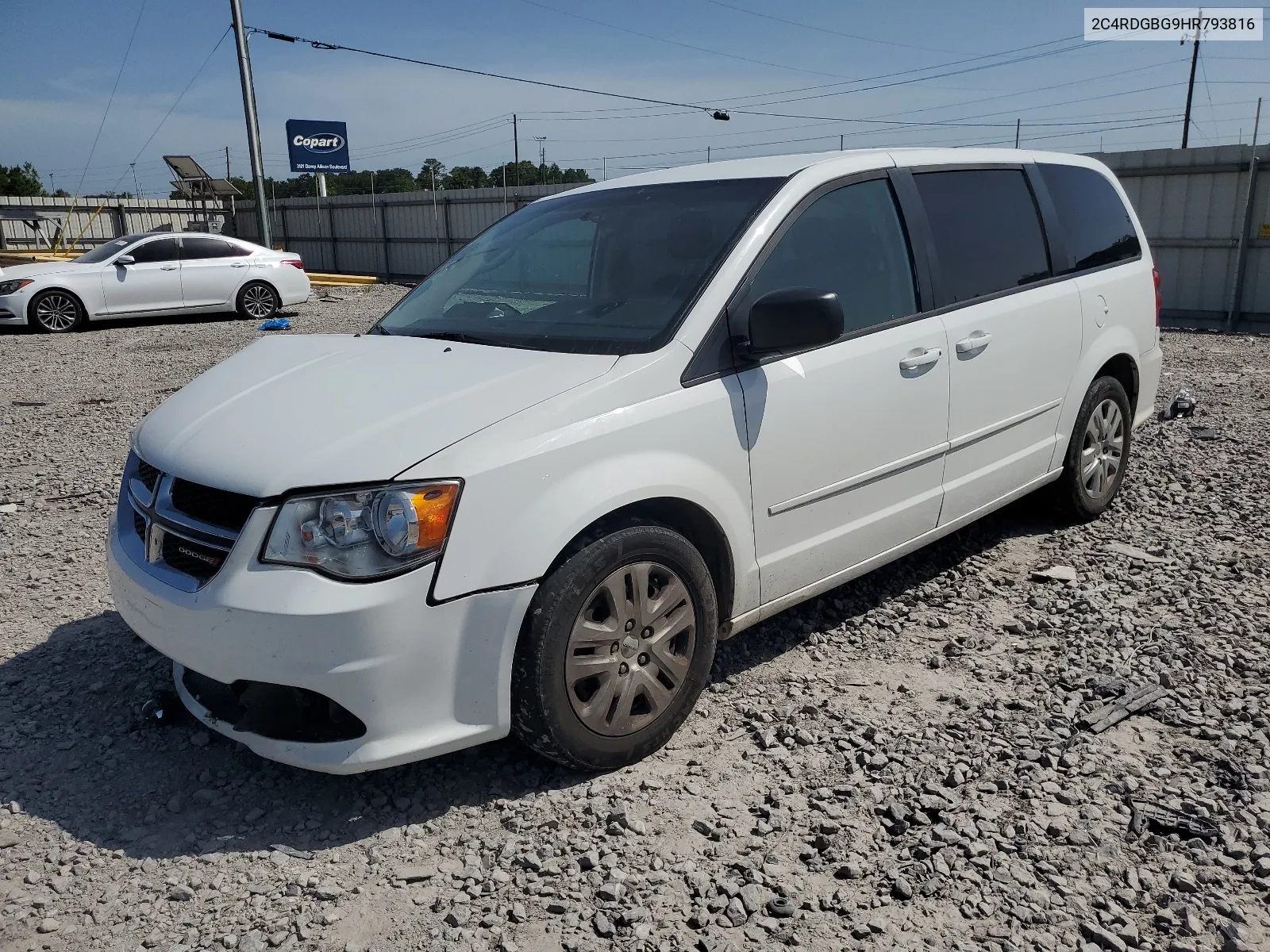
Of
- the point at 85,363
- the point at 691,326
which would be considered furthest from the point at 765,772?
the point at 85,363

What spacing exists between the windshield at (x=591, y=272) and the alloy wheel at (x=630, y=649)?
0.75 m

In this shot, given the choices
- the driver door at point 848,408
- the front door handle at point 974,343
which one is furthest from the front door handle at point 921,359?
the front door handle at point 974,343

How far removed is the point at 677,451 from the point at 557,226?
5.09 feet

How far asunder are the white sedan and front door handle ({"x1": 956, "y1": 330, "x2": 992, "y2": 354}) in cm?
1465

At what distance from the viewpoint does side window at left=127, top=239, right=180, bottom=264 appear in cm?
1559

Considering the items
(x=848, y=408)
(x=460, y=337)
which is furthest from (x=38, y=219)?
(x=848, y=408)

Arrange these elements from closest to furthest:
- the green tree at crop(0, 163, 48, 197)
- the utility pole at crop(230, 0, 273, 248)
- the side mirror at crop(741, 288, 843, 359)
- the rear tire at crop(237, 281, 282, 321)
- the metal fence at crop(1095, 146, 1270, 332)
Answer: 1. the side mirror at crop(741, 288, 843, 359)
2. the metal fence at crop(1095, 146, 1270, 332)
3. the rear tire at crop(237, 281, 282, 321)
4. the utility pole at crop(230, 0, 273, 248)
5. the green tree at crop(0, 163, 48, 197)

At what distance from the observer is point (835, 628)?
423 centimetres

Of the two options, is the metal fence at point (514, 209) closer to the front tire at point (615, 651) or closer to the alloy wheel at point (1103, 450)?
the alloy wheel at point (1103, 450)

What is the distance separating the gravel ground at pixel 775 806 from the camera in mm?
2518

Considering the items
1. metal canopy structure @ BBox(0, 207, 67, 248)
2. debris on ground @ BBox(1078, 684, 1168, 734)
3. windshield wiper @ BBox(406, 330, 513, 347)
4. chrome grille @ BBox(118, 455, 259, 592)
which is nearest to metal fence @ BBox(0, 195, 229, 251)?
metal canopy structure @ BBox(0, 207, 67, 248)

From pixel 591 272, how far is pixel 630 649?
1468 millimetres

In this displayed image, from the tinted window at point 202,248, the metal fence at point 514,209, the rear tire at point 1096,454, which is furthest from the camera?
the tinted window at point 202,248

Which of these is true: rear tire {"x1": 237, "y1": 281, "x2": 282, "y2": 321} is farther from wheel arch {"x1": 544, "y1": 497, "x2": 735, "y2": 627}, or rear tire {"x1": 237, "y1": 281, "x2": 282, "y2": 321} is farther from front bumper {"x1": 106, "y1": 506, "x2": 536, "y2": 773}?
wheel arch {"x1": 544, "y1": 497, "x2": 735, "y2": 627}
